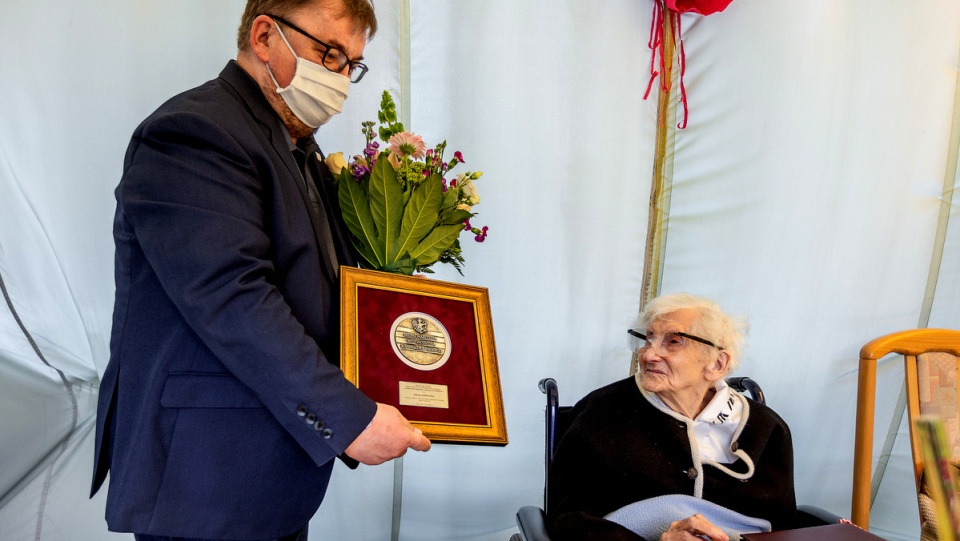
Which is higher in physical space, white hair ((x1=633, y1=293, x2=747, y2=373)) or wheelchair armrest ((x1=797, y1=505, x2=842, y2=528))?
white hair ((x1=633, y1=293, x2=747, y2=373))

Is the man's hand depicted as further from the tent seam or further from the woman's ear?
the tent seam

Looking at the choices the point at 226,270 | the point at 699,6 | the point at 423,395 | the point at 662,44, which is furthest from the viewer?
the point at 662,44

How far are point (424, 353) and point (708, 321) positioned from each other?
1.04 meters

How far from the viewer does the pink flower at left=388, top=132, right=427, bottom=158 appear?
1.73m

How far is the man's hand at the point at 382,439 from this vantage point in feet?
4.38

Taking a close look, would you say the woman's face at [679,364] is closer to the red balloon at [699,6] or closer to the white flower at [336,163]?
the white flower at [336,163]

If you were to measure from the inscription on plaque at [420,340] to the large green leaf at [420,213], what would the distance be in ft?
0.62

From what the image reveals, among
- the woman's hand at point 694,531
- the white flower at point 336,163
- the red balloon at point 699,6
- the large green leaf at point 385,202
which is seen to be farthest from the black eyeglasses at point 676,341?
the red balloon at point 699,6

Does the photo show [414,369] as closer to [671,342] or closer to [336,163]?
[336,163]

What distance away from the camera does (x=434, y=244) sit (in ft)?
5.66

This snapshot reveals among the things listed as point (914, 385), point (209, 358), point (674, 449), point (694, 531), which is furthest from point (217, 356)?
point (914, 385)

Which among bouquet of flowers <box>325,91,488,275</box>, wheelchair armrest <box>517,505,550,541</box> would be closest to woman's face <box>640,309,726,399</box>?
wheelchair armrest <box>517,505,550,541</box>

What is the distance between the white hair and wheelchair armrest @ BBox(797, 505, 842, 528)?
45cm

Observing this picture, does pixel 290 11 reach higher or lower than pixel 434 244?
higher
